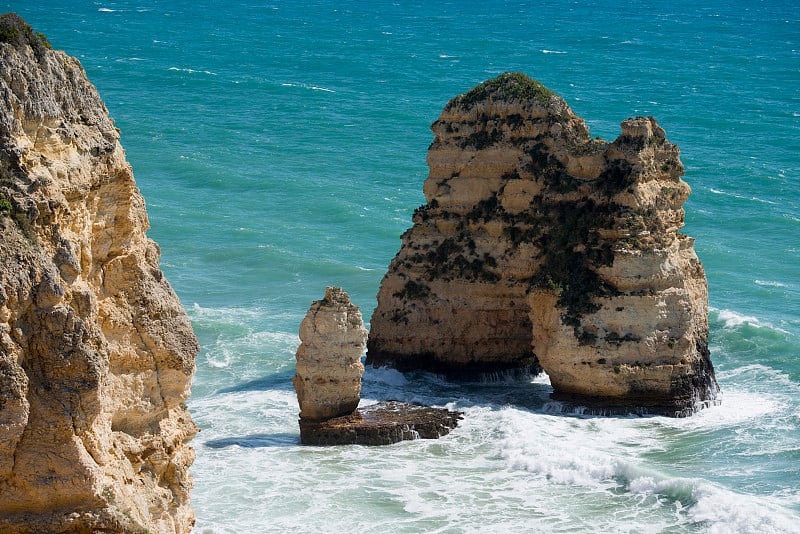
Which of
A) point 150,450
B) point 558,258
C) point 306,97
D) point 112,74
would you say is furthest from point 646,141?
point 112,74

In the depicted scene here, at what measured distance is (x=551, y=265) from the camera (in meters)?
37.5

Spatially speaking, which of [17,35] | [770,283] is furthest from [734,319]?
[17,35]

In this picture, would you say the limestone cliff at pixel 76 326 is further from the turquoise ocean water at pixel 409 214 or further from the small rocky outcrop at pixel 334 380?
the small rocky outcrop at pixel 334 380

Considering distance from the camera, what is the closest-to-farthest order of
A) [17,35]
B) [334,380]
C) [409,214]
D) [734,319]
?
[17,35] < [334,380] < [734,319] < [409,214]

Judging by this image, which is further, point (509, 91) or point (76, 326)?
point (509, 91)

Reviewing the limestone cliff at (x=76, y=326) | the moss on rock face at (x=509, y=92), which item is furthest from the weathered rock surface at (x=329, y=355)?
the limestone cliff at (x=76, y=326)

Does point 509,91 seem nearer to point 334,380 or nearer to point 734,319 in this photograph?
point 334,380

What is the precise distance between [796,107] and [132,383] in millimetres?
82085

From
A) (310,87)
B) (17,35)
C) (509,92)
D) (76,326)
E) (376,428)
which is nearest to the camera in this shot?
(76,326)

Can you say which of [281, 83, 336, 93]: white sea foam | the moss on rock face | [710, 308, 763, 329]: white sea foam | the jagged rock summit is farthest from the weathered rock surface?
[281, 83, 336, 93]: white sea foam

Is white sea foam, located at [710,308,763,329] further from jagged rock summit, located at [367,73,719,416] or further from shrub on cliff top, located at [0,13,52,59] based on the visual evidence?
shrub on cliff top, located at [0,13,52,59]

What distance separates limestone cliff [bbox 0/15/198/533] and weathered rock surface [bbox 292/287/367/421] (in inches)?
587

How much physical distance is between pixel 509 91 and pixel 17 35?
2400 centimetres

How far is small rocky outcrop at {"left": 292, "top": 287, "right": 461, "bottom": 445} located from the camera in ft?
108
